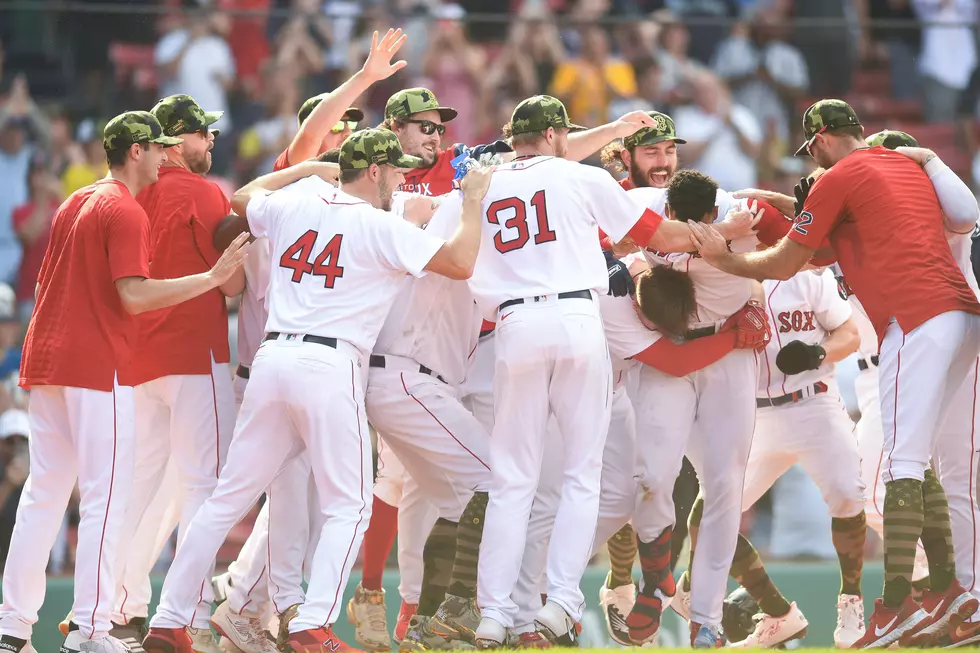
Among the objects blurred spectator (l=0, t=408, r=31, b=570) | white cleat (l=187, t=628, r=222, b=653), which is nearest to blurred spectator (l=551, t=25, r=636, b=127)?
blurred spectator (l=0, t=408, r=31, b=570)

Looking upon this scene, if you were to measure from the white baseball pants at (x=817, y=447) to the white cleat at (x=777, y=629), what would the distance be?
0.63m

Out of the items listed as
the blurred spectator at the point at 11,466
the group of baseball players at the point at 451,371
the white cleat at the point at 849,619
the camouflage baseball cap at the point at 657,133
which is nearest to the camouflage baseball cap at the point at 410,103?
the group of baseball players at the point at 451,371

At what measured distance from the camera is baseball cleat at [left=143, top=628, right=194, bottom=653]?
20.1 feet

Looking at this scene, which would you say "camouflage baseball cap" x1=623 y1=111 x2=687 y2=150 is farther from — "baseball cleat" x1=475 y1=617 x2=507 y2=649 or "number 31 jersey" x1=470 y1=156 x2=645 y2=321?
"baseball cleat" x1=475 y1=617 x2=507 y2=649

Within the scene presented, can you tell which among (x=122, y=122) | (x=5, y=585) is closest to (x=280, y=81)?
(x=122, y=122)

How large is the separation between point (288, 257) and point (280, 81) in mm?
5967

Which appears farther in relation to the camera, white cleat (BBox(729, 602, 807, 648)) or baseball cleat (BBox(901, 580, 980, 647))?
white cleat (BBox(729, 602, 807, 648))

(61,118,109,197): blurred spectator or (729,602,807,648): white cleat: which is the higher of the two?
(61,118,109,197): blurred spectator

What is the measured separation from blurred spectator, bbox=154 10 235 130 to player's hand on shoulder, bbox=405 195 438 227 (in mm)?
5556

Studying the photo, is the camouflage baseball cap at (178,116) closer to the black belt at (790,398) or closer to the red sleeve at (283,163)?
the red sleeve at (283,163)

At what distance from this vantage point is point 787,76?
12.6 metres

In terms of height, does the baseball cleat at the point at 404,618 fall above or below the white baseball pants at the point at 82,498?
below

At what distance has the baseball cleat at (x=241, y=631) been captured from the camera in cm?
696

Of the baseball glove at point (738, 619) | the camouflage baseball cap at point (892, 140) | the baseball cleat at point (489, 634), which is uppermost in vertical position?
the camouflage baseball cap at point (892, 140)
